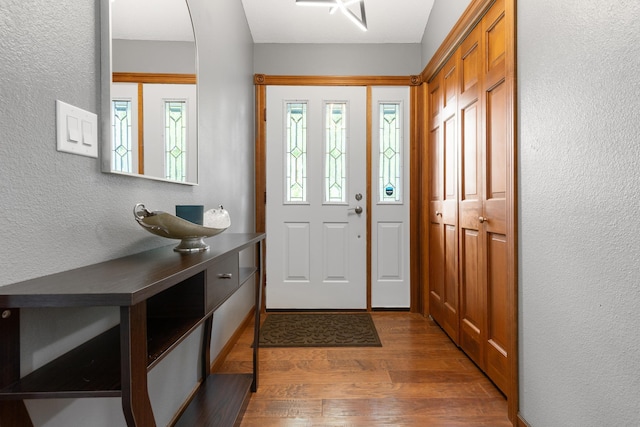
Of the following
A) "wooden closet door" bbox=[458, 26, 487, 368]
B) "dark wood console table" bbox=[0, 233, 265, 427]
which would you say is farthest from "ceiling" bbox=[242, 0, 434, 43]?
"dark wood console table" bbox=[0, 233, 265, 427]

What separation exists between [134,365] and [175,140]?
1037 millimetres

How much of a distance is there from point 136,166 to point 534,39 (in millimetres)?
1526

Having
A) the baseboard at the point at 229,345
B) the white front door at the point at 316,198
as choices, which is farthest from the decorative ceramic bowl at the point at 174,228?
the white front door at the point at 316,198

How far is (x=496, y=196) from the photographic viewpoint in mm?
1797

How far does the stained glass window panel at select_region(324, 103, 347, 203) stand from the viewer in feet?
10.2

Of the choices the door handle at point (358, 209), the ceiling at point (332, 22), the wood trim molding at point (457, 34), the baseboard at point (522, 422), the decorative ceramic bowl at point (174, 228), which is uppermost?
the ceiling at point (332, 22)

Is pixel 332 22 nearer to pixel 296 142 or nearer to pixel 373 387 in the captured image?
pixel 296 142

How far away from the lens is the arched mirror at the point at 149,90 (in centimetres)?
101

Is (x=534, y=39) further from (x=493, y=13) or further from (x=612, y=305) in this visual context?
(x=612, y=305)

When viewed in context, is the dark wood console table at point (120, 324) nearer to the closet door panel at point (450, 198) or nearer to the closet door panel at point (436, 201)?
the closet door panel at point (450, 198)

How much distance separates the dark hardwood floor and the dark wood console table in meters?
0.86

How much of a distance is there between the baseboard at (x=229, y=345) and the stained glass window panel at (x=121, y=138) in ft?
4.26

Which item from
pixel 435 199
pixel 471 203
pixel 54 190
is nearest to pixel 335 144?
pixel 435 199

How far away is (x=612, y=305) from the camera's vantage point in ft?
3.25
